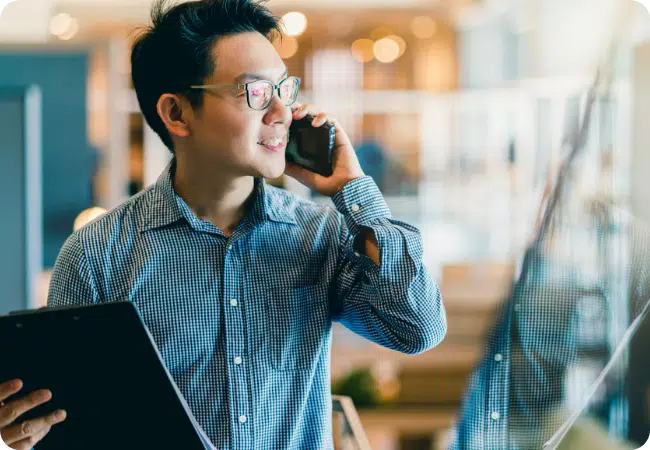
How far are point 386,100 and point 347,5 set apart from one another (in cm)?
75

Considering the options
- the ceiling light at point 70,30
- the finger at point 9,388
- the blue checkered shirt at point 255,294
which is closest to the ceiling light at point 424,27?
the ceiling light at point 70,30

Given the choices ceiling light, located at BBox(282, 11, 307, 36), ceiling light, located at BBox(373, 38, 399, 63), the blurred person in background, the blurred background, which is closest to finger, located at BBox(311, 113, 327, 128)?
the blurred person in background

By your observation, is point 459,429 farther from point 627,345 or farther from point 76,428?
point 76,428

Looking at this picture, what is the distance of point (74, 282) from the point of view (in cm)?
116

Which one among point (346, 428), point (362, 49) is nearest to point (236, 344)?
point (346, 428)

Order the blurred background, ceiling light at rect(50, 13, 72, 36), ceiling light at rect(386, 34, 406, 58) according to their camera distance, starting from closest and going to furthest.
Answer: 1. the blurred background
2. ceiling light at rect(50, 13, 72, 36)
3. ceiling light at rect(386, 34, 406, 58)

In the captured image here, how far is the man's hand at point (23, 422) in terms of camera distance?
0.97m

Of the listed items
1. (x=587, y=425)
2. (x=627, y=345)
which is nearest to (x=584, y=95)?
(x=627, y=345)

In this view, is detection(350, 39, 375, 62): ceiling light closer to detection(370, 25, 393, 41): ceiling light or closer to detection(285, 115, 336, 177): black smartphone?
detection(370, 25, 393, 41): ceiling light

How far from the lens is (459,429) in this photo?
4.23ft

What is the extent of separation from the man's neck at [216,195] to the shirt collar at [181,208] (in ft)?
0.07

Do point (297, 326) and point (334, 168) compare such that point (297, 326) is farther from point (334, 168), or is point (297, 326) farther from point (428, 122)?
point (428, 122)

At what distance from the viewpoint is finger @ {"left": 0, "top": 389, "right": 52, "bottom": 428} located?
98cm

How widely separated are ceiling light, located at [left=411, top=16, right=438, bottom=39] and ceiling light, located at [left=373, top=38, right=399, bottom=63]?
0.56 feet
